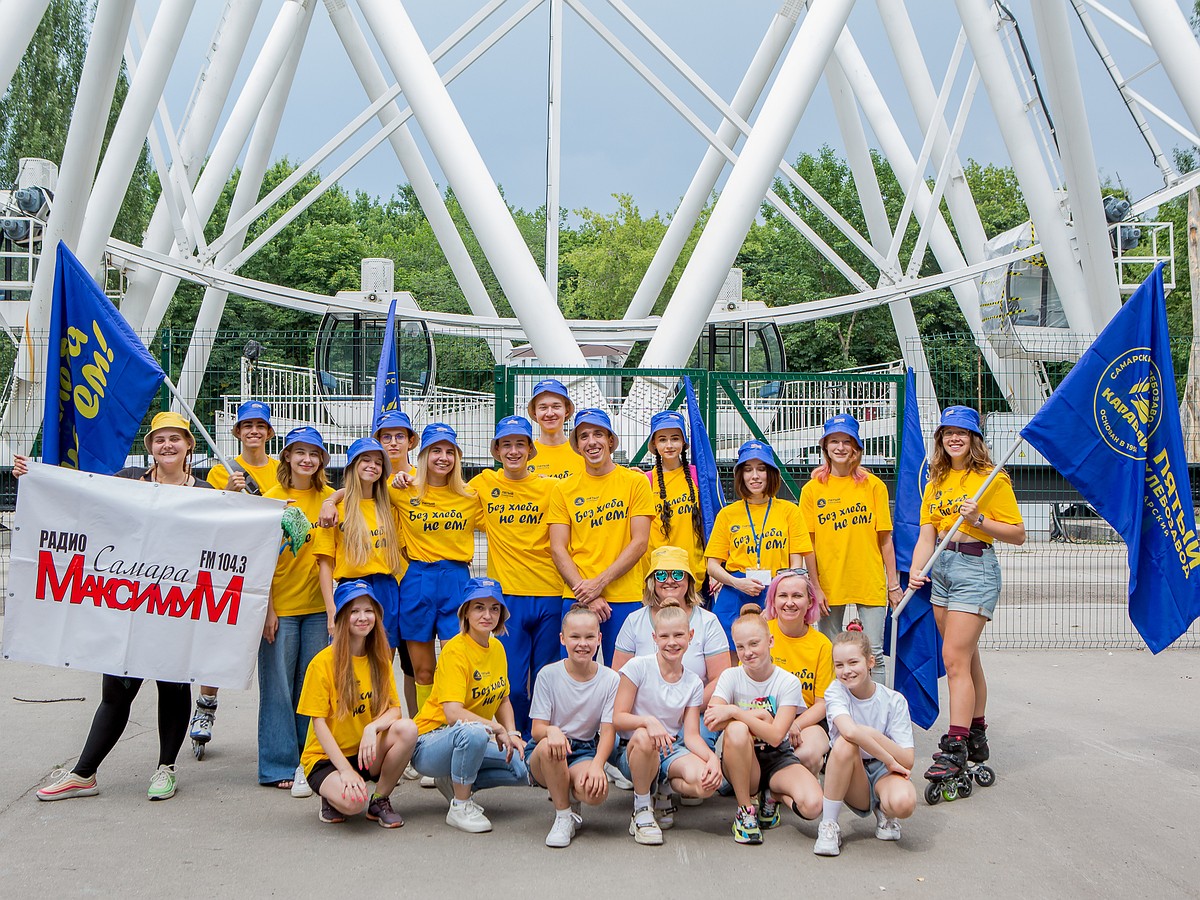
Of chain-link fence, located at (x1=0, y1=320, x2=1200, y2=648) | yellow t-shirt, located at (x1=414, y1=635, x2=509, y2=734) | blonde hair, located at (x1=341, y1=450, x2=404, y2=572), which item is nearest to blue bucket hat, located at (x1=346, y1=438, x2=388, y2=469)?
blonde hair, located at (x1=341, y1=450, x2=404, y2=572)

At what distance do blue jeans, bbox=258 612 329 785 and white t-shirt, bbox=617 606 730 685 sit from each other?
1649mm

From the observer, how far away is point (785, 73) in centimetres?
1347

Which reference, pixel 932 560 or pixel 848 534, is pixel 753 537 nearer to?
pixel 848 534

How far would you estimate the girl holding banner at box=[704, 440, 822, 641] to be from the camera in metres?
6.81

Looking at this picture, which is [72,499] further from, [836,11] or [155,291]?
[155,291]

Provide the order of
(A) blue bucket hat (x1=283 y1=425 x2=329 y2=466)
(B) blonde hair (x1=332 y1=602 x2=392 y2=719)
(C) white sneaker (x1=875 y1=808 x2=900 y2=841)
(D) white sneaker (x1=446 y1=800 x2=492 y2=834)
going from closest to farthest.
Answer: (C) white sneaker (x1=875 y1=808 x2=900 y2=841), (D) white sneaker (x1=446 y1=800 x2=492 y2=834), (B) blonde hair (x1=332 y1=602 x2=392 y2=719), (A) blue bucket hat (x1=283 y1=425 x2=329 y2=466)

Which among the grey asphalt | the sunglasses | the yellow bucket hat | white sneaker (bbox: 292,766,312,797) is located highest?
the yellow bucket hat

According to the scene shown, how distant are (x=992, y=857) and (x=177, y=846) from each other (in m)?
3.64

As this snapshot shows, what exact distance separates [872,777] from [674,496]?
2182 millimetres

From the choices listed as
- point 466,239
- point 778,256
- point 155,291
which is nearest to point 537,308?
point 155,291

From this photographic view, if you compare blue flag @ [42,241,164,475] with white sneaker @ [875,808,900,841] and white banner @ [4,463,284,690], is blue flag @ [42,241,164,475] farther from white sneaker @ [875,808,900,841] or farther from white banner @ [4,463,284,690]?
white sneaker @ [875,808,900,841]

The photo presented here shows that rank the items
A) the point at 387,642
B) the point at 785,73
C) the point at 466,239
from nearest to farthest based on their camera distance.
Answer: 1. the point at 387,642
2. the point at 785,73
3. the point at 466,239

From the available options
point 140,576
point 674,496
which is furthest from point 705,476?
point 140,576

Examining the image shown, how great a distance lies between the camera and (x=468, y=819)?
5691 mm
